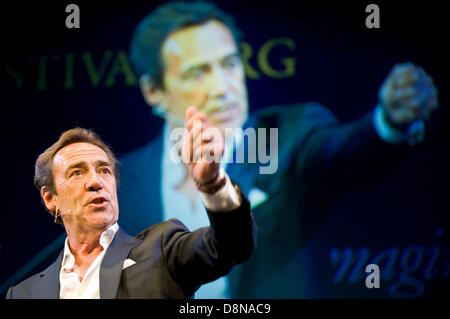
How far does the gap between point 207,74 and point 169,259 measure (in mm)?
2097

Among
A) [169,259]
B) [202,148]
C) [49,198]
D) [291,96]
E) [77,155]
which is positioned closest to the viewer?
[202,148]

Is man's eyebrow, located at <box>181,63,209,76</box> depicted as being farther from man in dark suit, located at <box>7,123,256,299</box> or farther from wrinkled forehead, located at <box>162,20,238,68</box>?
man in dark suit, located at <box>7,123,256,299</box>

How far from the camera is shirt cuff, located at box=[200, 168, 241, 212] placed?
133 cm

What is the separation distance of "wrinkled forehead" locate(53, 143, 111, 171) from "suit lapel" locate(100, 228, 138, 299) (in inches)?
10.7

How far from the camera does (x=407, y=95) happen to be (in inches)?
134

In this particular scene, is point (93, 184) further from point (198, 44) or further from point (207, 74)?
point (198, 44)

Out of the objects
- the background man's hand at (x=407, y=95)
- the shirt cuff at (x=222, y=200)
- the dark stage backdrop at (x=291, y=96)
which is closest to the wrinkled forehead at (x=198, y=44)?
the dark stage backdrop at (x=291, y=96)

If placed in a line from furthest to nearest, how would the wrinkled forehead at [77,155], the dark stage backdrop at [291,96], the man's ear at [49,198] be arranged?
the dark stage backdrop at [291,96]
the man's ear at [49,198]
the wrinkled forehead at [77,155]

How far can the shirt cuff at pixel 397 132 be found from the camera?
338cm

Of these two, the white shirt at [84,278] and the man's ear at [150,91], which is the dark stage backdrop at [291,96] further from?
the white shirt at [84,278]

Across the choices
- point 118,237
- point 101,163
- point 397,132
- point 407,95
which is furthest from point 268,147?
point 118,237

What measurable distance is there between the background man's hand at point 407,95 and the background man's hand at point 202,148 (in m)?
2.37

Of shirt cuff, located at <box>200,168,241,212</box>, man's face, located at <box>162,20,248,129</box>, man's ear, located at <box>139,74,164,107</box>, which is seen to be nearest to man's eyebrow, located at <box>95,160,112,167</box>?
shirt cuff, located at <box>200,168,241,212</box>

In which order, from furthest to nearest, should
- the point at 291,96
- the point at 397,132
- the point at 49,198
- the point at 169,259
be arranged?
1. the point at 291,96
2. the point at 397,132
3. the point at 49,198
4. the point at 169,259
